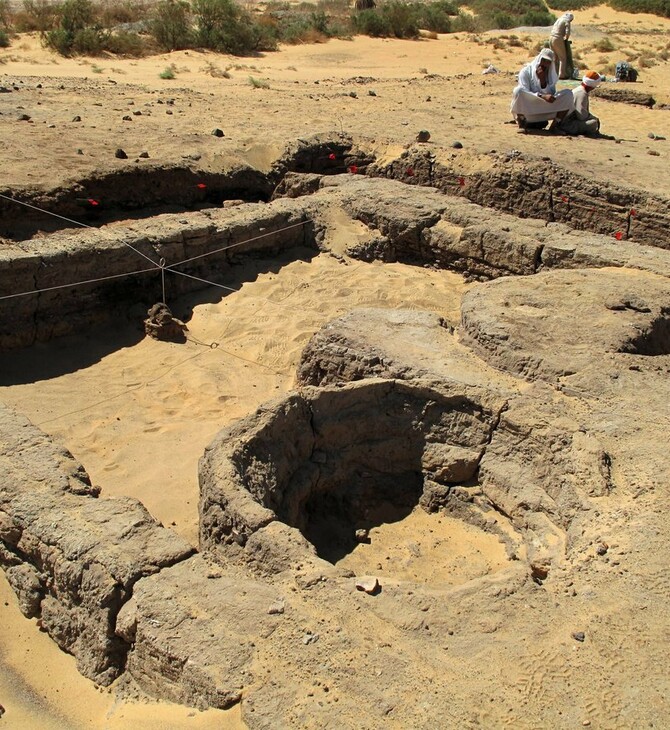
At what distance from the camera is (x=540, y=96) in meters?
10.9

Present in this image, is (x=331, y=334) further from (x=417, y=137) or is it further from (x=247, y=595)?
(x=417, y=137)

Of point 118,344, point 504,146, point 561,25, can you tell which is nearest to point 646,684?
point 118,344

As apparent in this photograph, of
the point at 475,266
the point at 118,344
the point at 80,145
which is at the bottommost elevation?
the point at 118,344

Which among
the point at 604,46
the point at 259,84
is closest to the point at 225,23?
the point at 259,84

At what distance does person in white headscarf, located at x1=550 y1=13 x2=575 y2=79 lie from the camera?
13.6 m

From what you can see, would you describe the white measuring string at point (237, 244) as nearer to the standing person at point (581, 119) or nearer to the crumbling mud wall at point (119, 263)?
the crumbling mud wall at point (119, 263)

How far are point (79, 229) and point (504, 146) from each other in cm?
519

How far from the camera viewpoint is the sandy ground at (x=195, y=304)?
171 inches

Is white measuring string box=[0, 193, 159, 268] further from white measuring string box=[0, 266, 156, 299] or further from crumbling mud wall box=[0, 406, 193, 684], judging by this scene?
crumbling mud wall box=[0, 406, 193, 684]

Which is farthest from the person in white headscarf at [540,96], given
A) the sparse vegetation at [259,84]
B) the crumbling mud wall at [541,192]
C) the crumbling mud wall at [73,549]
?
the crumbling mud wall at [73,549]

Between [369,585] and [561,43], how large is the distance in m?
12.5

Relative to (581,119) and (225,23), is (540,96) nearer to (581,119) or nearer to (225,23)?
(581,119)

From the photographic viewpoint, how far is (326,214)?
355 inches

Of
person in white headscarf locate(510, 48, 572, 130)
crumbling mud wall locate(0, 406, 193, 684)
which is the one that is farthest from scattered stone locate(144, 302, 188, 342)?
person in white headscarf locate(510, 48, 572, 130)
